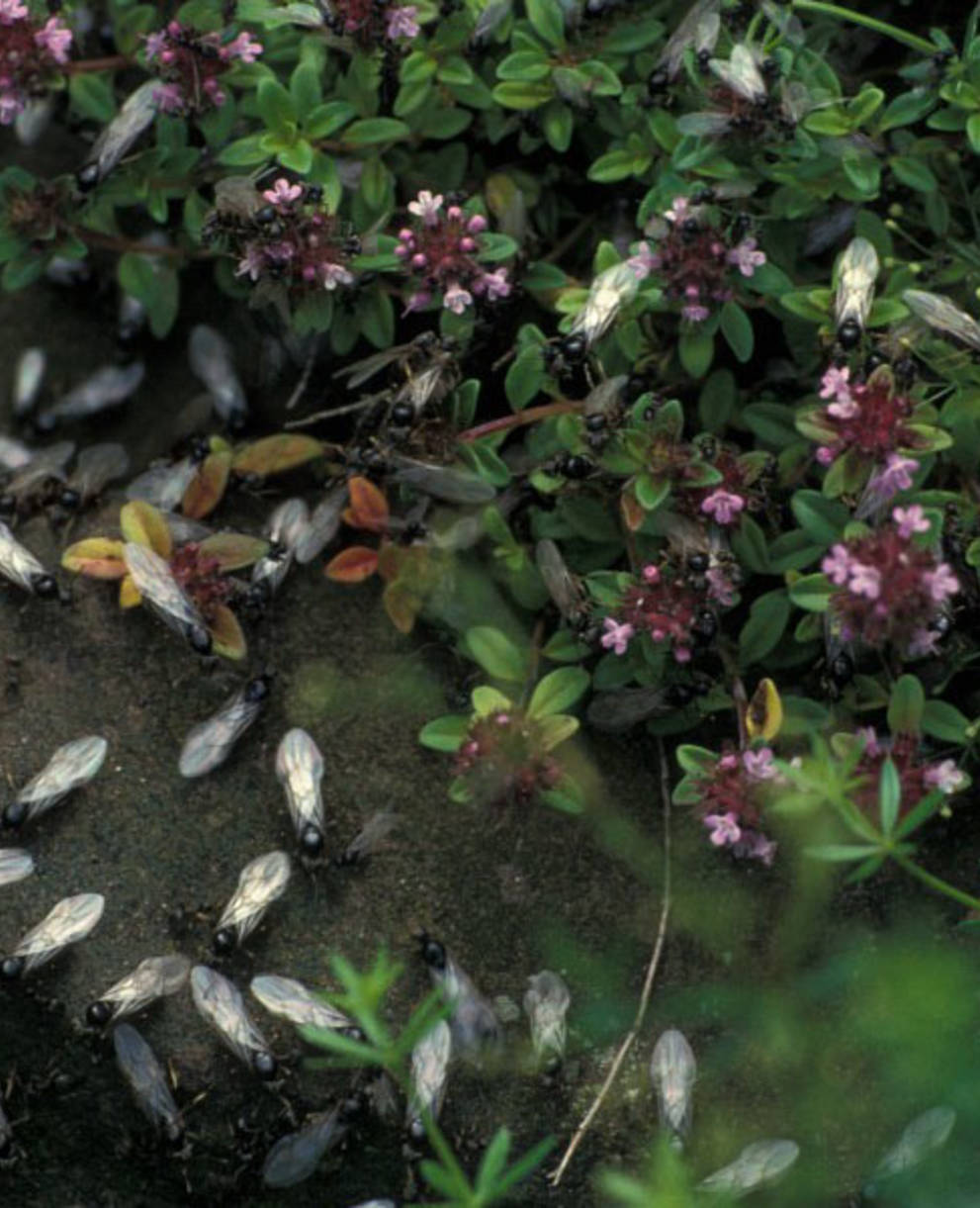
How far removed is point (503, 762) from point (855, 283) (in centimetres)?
136

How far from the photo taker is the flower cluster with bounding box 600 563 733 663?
406 cm

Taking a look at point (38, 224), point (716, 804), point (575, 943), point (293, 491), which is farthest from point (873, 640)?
point (38, 224)

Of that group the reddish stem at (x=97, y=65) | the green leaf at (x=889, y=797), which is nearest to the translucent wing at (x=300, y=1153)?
the green leaf at (x=889, y=797)

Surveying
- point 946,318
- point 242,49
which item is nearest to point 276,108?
point 242,49

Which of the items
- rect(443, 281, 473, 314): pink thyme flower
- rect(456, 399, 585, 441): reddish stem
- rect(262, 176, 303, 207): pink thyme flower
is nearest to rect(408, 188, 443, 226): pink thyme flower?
rect(443, 281, 473, 314): pink thyme flower

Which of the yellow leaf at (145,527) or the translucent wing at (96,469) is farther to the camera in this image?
the translucent wing at (96,469)

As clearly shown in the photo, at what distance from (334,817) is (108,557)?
86cm

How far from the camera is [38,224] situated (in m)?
4.72

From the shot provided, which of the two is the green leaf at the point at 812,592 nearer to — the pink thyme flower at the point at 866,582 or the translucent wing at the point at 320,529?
the pink thyme flower at the point at 866,582

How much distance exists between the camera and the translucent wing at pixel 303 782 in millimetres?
4305

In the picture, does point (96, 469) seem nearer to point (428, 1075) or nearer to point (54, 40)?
point (54, 40)

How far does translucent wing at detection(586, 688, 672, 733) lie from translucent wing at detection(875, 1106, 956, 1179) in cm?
107

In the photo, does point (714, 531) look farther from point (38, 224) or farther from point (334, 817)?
point (38, 224)

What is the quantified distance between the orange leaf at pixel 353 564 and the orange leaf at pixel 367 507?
0.07 meters
